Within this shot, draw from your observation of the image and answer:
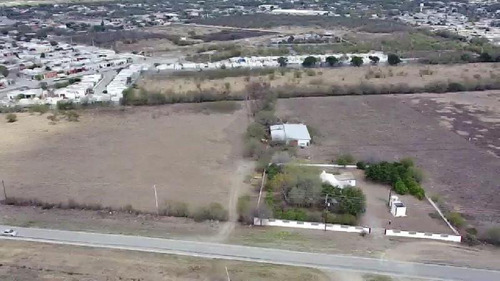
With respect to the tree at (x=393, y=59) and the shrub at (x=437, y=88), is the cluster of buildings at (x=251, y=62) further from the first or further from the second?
the shrub at (x=437, y=88)

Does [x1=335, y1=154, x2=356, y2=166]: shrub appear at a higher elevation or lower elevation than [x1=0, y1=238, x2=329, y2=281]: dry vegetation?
lower

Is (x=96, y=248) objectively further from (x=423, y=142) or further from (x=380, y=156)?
(x=423, y=142)

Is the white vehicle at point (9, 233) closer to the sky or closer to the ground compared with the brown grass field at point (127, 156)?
closer to the sky

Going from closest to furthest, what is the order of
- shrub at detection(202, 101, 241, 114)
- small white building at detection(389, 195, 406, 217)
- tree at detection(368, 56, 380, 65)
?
small white building at detection(389, 195, 406, 217) < shrub at detection(202, 101, 241, 114) < tree at detection(368, 56, 380, 65)

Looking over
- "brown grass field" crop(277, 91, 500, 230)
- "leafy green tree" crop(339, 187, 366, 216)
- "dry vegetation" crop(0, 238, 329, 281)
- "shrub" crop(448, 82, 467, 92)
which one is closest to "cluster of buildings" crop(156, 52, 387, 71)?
"shrub" crop(448, 82, 467, 92)

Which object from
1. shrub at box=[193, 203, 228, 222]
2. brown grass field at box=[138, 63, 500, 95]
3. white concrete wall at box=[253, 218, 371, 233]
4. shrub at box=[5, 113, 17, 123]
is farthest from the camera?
brown grass field at box=[138, 63, 500, 95]

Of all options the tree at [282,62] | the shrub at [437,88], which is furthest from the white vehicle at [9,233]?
the tree at [282,62]

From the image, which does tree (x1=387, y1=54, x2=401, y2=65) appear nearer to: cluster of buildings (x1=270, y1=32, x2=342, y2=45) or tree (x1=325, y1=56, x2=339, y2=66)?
tree (x1=325, y1=56, x2=339, y2=66)
